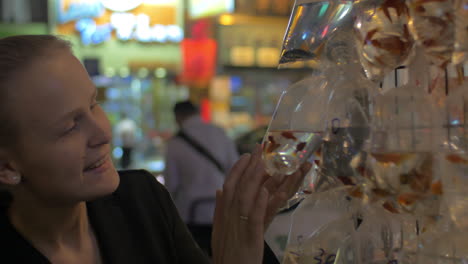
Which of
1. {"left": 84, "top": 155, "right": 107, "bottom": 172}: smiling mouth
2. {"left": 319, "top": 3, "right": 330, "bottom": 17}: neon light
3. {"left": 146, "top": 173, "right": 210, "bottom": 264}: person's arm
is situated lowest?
{"left": 146, "top": 173, "right": 210, "bottom": 264}: person's arm

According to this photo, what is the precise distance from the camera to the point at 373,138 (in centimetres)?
72

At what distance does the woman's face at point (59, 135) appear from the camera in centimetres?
93

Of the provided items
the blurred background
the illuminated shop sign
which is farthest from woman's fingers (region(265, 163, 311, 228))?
the illuminated shop sign

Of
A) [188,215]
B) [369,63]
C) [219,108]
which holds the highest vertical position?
[369,63]

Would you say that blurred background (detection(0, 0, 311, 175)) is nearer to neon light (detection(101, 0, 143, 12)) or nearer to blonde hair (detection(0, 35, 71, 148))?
neon light (detection(101, 0, 143, 12))

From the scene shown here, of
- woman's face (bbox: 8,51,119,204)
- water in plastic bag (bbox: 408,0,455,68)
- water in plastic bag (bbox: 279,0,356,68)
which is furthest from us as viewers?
woman's face (bbox: 8,51,119,204)

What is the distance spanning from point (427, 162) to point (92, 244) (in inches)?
28.3

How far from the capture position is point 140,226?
1163 millimetres

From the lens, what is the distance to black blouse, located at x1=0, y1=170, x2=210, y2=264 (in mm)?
1128

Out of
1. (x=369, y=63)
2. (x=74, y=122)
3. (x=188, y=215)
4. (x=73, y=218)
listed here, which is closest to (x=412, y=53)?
(x=369, y=63)

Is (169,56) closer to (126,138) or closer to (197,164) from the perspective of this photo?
(126,138)

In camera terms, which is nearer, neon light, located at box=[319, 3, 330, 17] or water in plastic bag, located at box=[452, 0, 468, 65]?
water in plastic bag, located at box=[452, 0, 468, 65]

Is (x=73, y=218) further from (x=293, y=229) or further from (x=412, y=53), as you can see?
(x=412, y=53)

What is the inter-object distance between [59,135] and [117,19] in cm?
462
